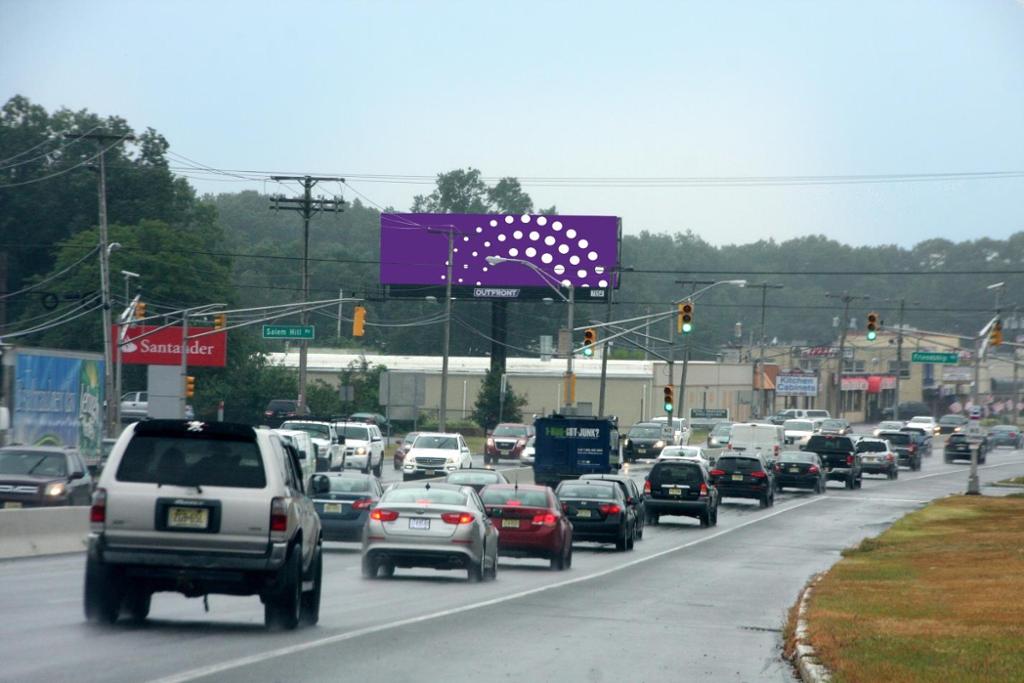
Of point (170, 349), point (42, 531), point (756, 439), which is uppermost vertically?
point (170, 349)

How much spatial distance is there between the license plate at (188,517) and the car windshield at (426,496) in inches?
334

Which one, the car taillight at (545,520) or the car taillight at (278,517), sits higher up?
the car taillight at (278,517)

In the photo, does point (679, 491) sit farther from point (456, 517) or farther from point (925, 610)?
point (925, 610)

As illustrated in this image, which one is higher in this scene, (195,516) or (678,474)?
(195,516)

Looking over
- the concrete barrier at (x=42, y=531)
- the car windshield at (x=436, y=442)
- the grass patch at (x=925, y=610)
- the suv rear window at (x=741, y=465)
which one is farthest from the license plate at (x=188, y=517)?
the car windshield at (x=436, y=442)

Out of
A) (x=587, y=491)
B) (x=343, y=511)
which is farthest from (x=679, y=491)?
(x=343, y=511)

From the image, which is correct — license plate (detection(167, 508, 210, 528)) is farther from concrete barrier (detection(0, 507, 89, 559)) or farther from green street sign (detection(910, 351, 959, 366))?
green street sign (detection(910, 351, 959, 366))

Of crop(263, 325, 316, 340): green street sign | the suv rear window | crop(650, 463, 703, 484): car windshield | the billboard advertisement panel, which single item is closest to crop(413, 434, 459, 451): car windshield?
crop(263, 325, 316, 340): green street sign

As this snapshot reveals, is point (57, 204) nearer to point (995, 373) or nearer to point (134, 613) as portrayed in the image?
point (134, 613)

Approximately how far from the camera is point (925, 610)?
18094 millimetres

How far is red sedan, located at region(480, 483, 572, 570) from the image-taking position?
26.2m

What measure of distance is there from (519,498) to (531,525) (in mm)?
710

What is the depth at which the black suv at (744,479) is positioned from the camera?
168ft

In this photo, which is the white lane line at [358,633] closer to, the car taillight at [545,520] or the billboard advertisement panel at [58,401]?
the car taillight at [545,520]
